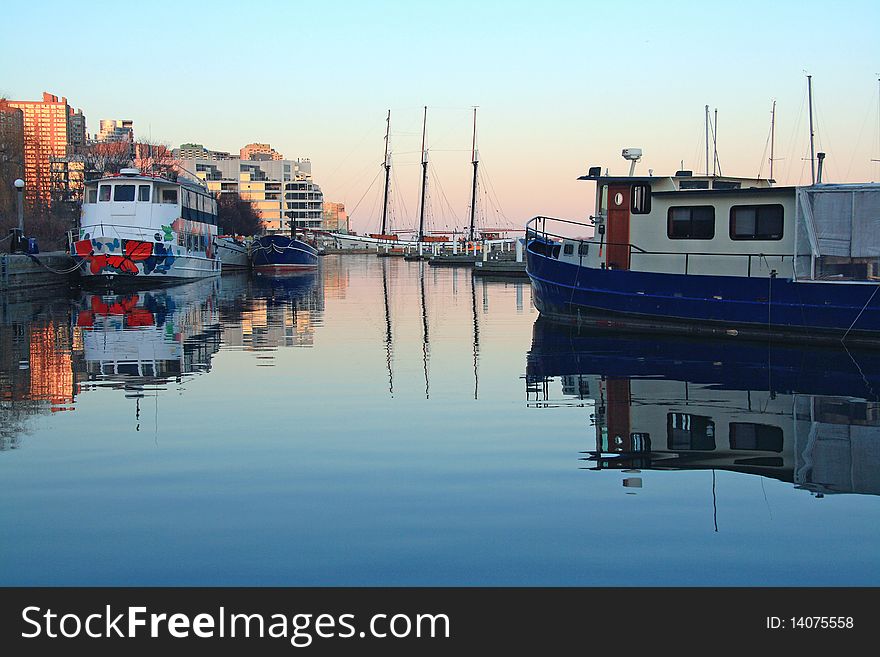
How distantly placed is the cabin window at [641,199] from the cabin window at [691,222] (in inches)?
24.8

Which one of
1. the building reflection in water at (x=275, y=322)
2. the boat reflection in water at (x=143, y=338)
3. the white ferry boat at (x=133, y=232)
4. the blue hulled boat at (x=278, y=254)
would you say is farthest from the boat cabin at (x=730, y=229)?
the blue hulled boat at (x=278, y=254)

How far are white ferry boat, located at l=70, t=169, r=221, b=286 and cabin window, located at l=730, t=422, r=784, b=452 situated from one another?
37.2 meters

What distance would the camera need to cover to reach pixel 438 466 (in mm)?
9953

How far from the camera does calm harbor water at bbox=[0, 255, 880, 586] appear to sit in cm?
691

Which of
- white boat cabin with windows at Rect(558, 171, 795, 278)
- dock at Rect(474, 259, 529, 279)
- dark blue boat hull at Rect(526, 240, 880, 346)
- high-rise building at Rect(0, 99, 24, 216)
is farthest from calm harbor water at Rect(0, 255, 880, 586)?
high-rise building at Rect(0, 99, 24, 216)

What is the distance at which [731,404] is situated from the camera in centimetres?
1399

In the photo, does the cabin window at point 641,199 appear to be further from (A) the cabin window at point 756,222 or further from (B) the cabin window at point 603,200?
(A) the cabin window at point 756,222

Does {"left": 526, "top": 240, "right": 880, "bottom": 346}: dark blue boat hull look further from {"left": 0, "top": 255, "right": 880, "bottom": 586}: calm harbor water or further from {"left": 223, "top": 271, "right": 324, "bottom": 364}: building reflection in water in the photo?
{"left": 223, "top": 271, "right": 324, "bottom": 364}: building reflection in water

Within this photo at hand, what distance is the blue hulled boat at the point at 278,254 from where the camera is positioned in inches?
3130

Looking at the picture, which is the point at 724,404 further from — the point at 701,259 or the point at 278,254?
the point at 278,254

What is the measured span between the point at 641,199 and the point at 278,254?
56.9 m

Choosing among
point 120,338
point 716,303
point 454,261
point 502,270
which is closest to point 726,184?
point 716,303
